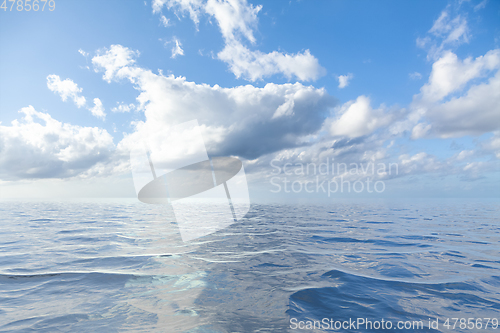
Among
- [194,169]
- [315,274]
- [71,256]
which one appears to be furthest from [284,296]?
[71,256]

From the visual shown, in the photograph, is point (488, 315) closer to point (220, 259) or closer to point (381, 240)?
point (220, 259)

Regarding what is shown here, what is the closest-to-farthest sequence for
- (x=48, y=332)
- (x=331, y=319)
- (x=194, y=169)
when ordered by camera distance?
1. (x=48, y=332)
2. (x=331, y=319)
3. (x=194, y=169)

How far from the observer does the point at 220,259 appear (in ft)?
32.1

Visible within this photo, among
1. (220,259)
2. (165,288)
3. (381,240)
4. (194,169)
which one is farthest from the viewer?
(381,240)

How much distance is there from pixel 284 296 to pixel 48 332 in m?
5.00

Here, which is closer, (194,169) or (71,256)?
(71,256)

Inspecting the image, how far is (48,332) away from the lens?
4.46m

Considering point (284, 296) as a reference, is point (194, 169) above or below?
above

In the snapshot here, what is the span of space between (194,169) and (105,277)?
5.85 metres

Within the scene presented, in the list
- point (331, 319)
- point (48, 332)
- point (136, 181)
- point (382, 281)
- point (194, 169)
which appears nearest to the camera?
point (48, 332)

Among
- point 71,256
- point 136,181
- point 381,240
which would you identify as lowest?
point 381,240

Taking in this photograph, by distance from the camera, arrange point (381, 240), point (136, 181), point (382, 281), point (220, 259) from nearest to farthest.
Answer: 1. point (382, 281)
2. point (220, 259)
3. point (136, 181)
4. point (381, 240)

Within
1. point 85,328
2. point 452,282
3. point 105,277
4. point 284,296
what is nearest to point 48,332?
point 85,328

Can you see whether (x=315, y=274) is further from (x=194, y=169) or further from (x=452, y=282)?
(x=194, y=169)
